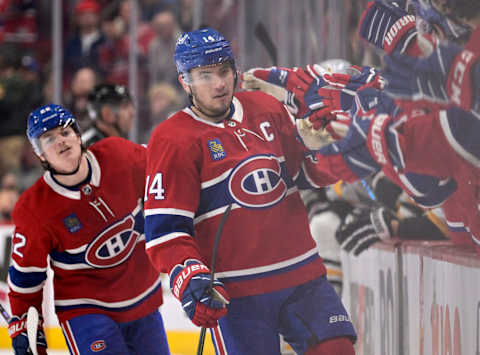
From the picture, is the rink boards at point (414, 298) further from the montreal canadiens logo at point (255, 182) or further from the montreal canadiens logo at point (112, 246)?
the montreal canadiens logo at point (112, 246)

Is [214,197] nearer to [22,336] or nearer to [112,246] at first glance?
[112,246]

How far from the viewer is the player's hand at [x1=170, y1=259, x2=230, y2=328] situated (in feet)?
5.33

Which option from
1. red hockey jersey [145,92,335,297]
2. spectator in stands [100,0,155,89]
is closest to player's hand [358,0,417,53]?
red hockey jersey [145,92,335,297]

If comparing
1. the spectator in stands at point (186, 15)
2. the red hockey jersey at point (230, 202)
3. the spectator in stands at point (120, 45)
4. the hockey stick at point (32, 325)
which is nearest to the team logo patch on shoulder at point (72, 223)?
the hockey stick at point (32, 325)

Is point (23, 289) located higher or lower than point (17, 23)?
lower

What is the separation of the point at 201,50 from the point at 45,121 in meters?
0.65

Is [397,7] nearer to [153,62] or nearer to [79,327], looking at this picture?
[79,327]

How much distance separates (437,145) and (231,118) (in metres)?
0.53

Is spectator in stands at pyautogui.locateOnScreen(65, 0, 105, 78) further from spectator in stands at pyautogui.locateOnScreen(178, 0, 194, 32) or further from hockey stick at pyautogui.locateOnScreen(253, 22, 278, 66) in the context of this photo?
hockey stick at pyautogui.locateOnScreen(253, 22, 278, 66)

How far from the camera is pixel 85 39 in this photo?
5.85 m

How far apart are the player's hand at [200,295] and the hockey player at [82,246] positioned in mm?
605

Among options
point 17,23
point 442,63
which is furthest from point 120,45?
point 442,63

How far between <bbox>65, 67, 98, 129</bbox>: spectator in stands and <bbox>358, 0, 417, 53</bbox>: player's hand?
162 inches

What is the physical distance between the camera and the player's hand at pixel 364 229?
7.55 ft
